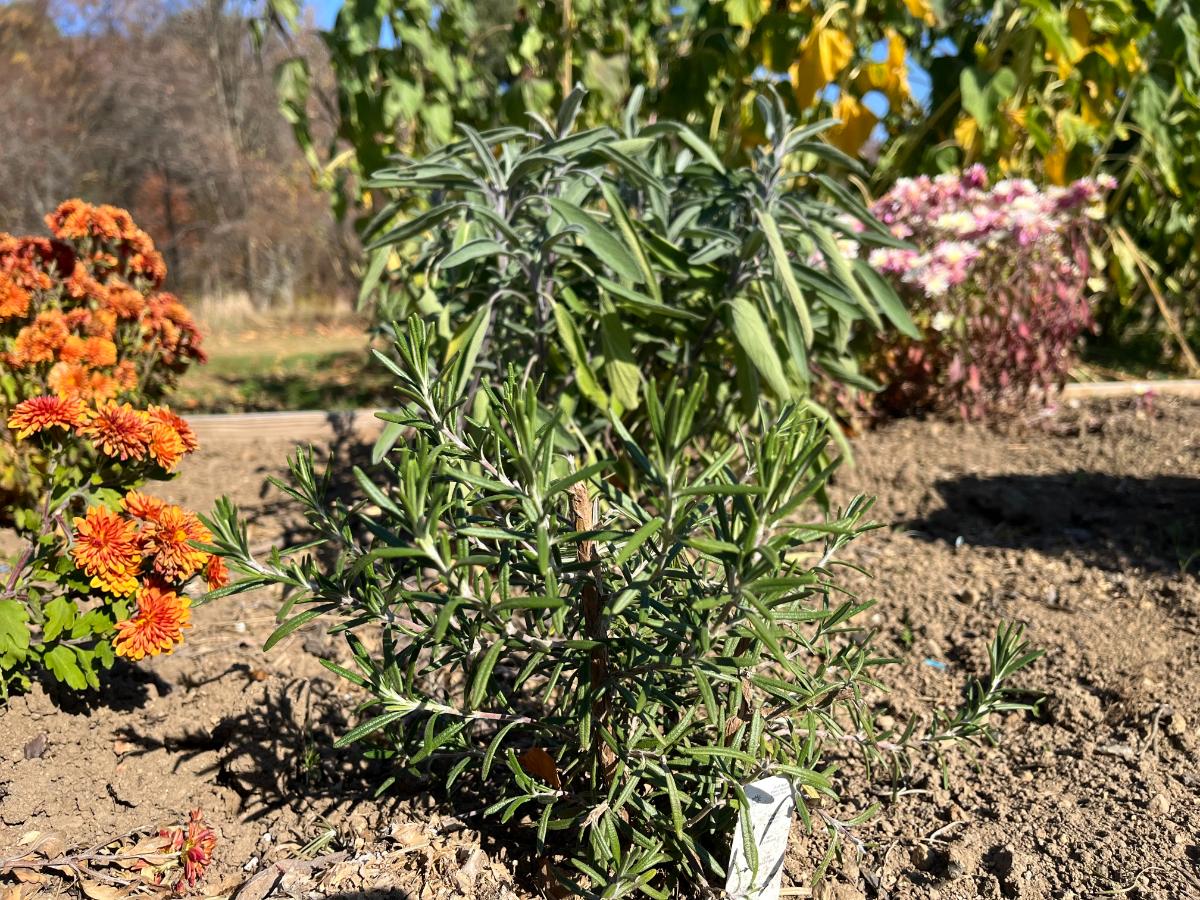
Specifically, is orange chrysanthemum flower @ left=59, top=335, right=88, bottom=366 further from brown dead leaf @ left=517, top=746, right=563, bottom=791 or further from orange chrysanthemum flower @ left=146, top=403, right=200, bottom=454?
brown dead leaf @ left=517, top=746, right=563, bottom=791

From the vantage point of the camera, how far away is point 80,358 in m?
2.13

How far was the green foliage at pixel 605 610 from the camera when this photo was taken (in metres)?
1.02

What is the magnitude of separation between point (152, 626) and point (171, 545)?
0.45ft

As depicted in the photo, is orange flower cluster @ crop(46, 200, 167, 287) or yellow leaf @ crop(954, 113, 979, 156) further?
yellow leaf @ crop(954, 113, 979, 156)

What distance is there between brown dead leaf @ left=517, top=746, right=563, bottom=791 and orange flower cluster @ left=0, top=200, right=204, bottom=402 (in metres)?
1.17

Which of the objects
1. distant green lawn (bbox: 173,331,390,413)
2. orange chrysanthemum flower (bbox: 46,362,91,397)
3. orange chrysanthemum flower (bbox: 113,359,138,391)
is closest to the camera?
orange chrysanthemum flower (bbox: 46,362,91,397)

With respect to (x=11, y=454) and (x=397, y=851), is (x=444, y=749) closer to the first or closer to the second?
(x=397, y=851)

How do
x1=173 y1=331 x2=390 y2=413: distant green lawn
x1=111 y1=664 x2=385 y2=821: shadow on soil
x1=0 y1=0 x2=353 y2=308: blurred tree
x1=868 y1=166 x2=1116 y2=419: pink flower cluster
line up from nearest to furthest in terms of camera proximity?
x1=111 y1=664 x2=385 y2=821: shadow on soil < x1=868 y1=166 x2=1116 y2=419: pink flower cluster < x1=173 y1=331 x2=390 y2=413: distant green lawn < x1=0 y1=0 x2=353 y2=308: blurred tree

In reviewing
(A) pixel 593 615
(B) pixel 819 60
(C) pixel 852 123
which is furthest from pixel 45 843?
(C) pixel 852 123

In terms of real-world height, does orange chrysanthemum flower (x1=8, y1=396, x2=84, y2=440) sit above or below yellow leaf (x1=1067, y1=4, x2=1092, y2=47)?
below

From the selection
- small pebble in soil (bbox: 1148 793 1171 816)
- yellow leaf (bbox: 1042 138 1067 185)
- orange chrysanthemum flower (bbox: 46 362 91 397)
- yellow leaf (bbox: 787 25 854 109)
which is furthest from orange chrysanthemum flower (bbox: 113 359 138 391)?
yellow leaf (bbox: 1042 138 1067 185)

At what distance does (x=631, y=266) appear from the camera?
2.00 metres

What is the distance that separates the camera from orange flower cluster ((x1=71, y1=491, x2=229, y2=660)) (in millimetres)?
1477

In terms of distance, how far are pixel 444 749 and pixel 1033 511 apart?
84.2 inches
